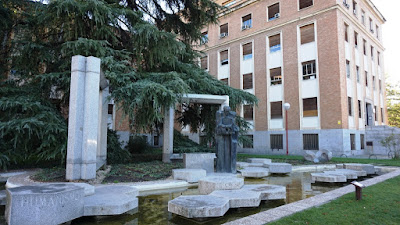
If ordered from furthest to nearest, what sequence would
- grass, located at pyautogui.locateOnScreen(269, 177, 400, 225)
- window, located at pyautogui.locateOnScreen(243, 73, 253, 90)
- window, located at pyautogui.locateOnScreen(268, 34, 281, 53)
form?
window, located at pyautogui.locateOnScreen(243, 73, 253, 90) → window, located at pyautogui.locateOnScreen(268, 34, 281, 53) → grass, located at pyautogui.locateOnScreen(269, 177, 400, 225)

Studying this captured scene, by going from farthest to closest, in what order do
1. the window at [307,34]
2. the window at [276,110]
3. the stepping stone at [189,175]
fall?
the window at [276,110], the window at [307,34], the stepping stone at [189,175]

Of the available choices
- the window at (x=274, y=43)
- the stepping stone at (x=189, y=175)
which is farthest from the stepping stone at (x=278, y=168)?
the window at (x=274, y=43)

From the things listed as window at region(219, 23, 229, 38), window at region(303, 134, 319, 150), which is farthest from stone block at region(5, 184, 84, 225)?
window at region(219, 23, 229, 38)

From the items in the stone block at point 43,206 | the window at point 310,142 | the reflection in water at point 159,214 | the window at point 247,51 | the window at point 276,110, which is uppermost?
the window at point 247,51

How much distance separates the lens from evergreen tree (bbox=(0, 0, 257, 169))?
29.0 feet

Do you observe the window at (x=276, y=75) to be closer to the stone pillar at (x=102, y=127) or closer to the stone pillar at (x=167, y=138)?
the stone pillar at (x=167, y=138)

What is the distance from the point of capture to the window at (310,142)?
19.9m

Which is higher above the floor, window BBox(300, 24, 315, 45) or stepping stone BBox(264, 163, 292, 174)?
window BBox(300, 24, 315, 45)

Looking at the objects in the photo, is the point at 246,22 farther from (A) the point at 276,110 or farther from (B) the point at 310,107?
(B) the point at 310,107

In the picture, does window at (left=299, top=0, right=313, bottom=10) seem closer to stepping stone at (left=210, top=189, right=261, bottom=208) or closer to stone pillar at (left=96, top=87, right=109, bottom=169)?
stone pillar at (left=96, top=87, right=109, bottom=169)

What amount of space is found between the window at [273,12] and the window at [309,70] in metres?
5.24

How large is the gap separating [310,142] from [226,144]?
13.9m

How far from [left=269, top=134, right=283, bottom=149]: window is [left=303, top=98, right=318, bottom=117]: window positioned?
2.77 meters

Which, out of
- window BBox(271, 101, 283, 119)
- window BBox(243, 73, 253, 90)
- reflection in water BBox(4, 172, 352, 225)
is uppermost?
window BBox(243, 73, 253, 90)
